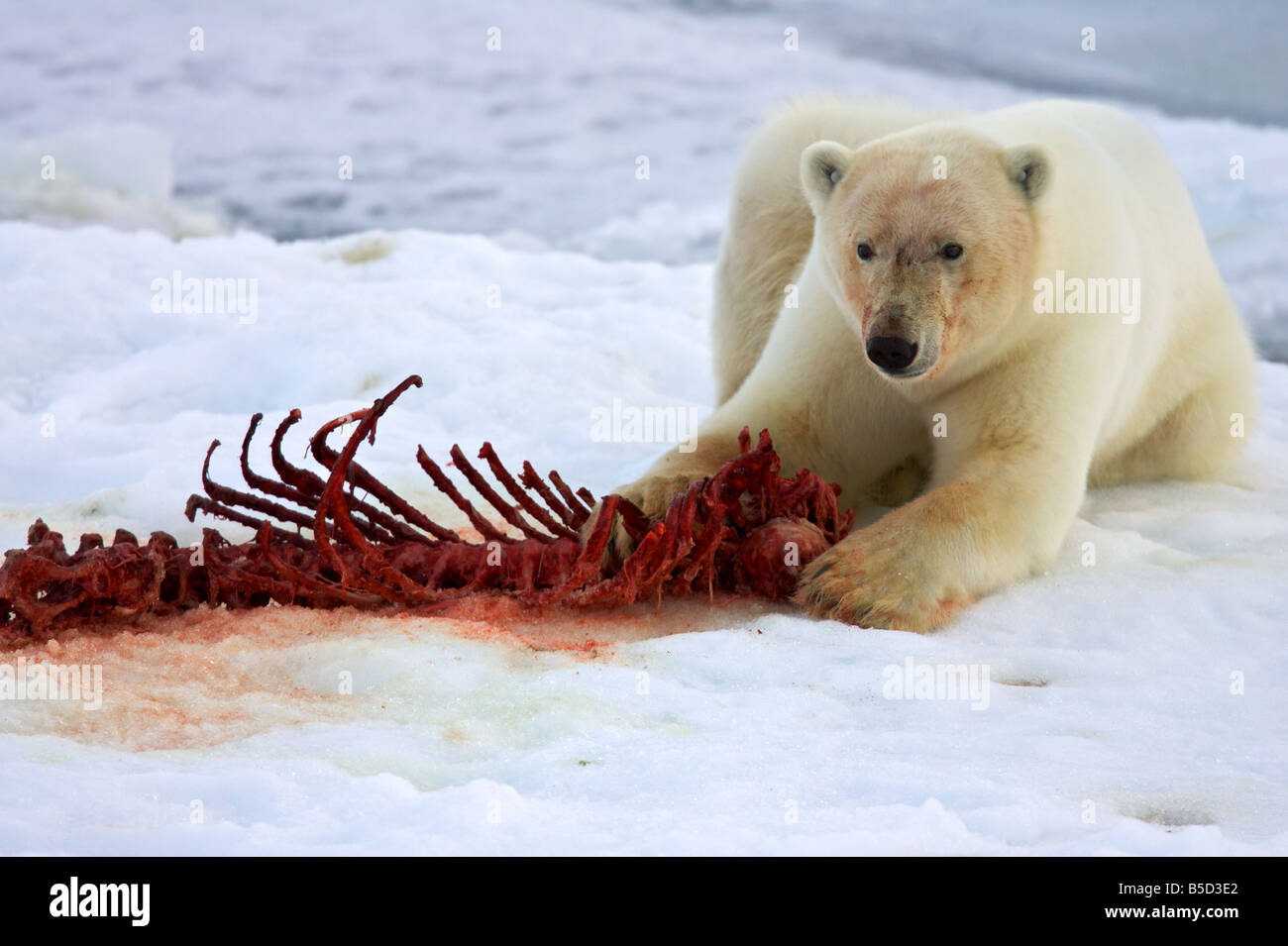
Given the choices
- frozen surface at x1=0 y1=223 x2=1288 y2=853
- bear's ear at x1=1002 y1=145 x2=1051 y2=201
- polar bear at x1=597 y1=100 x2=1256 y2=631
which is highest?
bear's ear at x1=1002 y1=145 x2=1051 y2=201

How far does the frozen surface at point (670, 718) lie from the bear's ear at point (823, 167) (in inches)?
46.3

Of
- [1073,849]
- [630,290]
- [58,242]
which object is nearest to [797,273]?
[630,290]

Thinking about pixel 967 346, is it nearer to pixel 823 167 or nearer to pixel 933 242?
pixel 933 242

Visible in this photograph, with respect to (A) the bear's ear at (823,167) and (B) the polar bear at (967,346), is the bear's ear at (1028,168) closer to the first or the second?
(B) the polar bear at (967,346)

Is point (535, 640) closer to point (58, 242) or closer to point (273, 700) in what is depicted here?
point (273, 700)

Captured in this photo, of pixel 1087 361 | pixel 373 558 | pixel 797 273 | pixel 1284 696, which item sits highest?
pixel 797 273

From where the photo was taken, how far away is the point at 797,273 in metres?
5.18

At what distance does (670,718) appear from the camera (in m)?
2.45

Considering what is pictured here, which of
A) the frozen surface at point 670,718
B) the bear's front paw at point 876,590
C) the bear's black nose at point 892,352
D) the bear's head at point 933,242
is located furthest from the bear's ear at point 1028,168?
the bear's front paw at point 876,590

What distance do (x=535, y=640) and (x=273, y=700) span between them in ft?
2.12

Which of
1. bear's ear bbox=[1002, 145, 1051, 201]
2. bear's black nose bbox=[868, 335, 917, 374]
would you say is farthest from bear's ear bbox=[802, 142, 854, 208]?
bear's black nose bbox=[868, 335, 917, 374]

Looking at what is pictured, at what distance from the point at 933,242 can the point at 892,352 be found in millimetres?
340

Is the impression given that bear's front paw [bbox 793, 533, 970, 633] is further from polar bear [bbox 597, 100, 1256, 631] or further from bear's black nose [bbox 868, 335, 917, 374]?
bear's black nose [bbox 868, 335, 917, 374]

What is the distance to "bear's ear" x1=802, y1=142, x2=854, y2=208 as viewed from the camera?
12.4 ft
